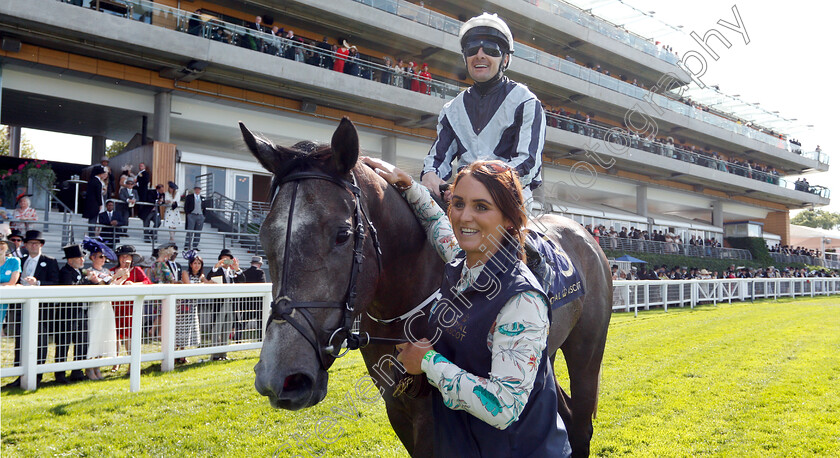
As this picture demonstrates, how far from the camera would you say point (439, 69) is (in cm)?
2292

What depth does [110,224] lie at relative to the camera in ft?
36.8

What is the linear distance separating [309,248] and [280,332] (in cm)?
27

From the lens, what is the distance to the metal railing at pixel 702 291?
1434cm

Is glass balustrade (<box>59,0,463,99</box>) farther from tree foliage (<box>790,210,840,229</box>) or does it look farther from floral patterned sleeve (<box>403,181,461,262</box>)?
tree foliage (<box>790,210,840,229</box>)

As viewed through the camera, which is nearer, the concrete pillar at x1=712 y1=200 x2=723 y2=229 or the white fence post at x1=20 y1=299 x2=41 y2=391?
the white fence post at x1=20 y1=299 x2=41 y2=391

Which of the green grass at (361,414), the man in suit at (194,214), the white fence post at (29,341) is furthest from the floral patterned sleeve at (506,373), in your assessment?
the man in suit at (194,214)

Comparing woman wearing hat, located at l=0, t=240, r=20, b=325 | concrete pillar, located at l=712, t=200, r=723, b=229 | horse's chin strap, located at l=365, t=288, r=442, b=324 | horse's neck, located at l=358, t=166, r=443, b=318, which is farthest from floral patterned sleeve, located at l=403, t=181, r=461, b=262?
concrete pillar, located at l=712, t=200, r=723, b=229

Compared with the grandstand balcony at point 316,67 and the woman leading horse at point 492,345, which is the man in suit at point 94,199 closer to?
the grandstand balcony at point 316,67

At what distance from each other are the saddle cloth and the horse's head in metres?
0.73

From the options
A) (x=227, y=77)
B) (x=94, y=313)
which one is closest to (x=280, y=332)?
(x=94, y=313)

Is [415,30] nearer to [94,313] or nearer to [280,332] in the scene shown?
[94,313]

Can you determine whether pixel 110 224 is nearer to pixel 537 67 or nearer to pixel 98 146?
pixel 98 146

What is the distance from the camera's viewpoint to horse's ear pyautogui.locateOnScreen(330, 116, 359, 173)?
1825 millimetres

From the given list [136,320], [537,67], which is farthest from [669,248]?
[136,320]
